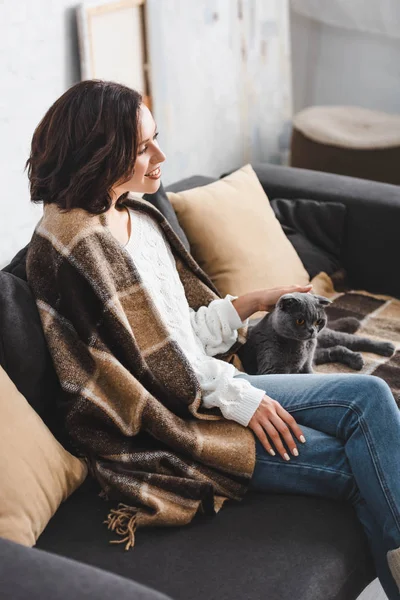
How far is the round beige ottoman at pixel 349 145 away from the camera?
3.25m

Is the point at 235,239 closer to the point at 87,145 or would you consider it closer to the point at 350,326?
the point at 350,326

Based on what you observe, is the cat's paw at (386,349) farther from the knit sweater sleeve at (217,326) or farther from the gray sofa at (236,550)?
the gray sofa at (236,550)

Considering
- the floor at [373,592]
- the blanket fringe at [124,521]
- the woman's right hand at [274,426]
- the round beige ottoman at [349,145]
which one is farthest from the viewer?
the round beige ottoman at [349,145]

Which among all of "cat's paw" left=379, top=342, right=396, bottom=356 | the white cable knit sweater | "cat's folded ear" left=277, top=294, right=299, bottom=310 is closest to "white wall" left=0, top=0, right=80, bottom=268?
the white cable knit sweater

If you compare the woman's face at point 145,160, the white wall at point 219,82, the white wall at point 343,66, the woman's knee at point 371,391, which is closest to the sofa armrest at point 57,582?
the woman's knee at point 371,391

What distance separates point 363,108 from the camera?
143 inches

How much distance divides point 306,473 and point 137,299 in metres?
0.48

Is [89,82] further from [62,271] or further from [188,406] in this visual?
[188,406]

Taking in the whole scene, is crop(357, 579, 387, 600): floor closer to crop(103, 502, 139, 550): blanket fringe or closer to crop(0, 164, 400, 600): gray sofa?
crop(0, 164, 400, 600): gray sofa

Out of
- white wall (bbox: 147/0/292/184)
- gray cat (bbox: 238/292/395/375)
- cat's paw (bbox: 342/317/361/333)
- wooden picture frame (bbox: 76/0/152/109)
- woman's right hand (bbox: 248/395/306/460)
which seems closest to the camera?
woman's right hand (bbox: 248/395/306/460)

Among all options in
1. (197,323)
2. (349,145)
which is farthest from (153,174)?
(349,145)

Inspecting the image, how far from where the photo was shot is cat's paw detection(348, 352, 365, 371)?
1997 millimetres

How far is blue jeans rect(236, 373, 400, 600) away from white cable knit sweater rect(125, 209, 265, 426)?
0.34 feet

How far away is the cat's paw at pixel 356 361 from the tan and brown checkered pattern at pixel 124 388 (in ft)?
1.93
